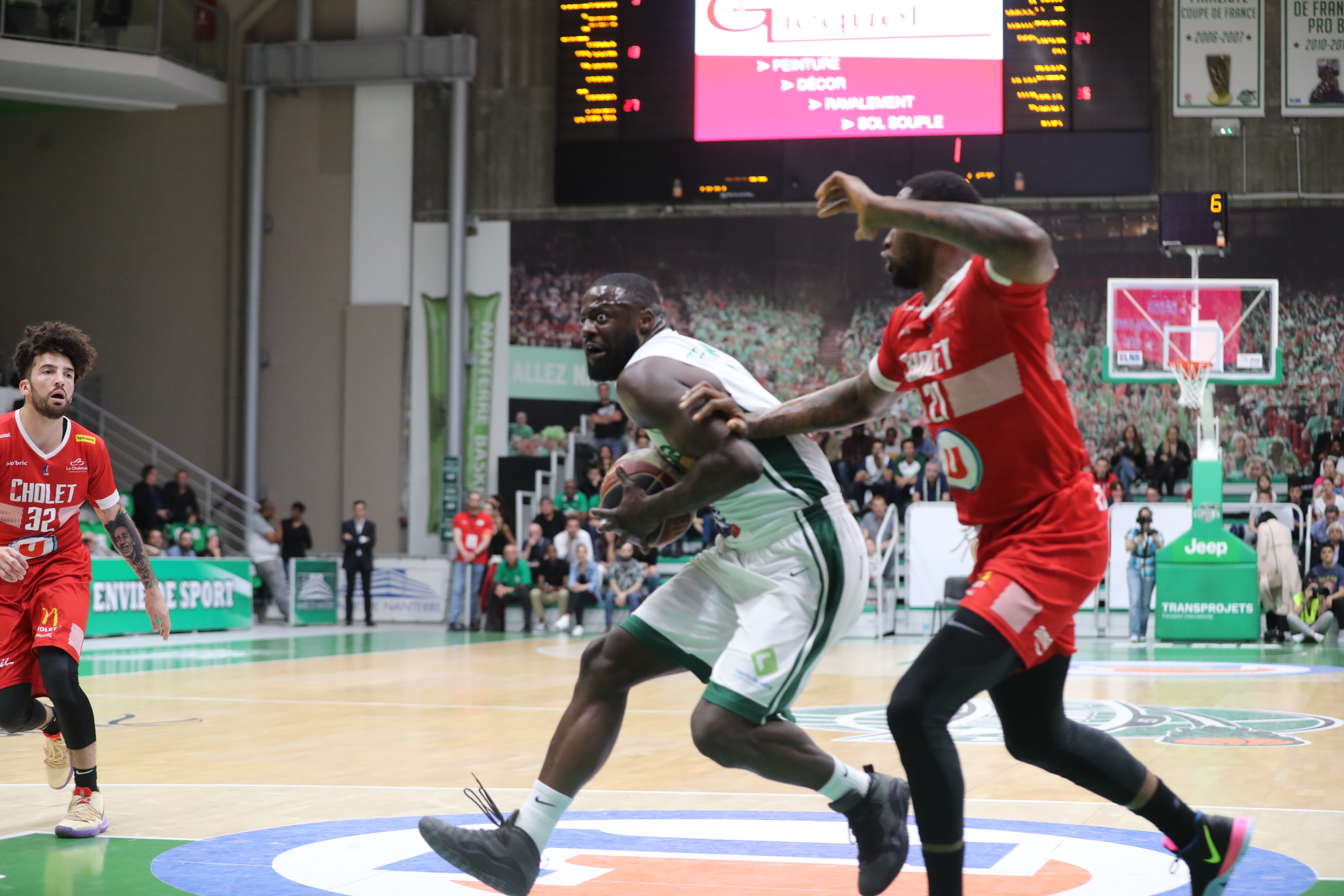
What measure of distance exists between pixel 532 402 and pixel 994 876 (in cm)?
2002

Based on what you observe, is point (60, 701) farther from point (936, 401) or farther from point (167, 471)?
point (167, 471)

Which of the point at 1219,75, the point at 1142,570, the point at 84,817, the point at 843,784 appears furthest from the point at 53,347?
the point at 1219,75

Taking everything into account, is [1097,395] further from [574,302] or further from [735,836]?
[735,836]

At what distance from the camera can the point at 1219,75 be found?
17.7 m

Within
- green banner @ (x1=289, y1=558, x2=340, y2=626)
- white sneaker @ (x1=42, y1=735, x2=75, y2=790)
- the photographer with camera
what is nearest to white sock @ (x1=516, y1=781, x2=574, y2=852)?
white sneaker @ (x1=42, y1=735, x2=75, y2=790)

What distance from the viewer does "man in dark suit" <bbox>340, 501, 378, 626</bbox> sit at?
19812mm

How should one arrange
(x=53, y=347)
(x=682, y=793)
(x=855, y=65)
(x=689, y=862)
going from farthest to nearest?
(x=855, y=65) → (x=682, y=793) → (x=53, y=347) → (x=689, y=862)

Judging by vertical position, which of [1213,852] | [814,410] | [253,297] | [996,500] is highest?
[253,297]

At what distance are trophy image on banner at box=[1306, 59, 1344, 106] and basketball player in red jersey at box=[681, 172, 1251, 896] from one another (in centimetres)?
1629

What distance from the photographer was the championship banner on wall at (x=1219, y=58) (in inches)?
687

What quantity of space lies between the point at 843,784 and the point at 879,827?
0.54ft

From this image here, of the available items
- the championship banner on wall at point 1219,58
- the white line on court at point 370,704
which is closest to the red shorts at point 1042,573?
the white line on court at point 370,704

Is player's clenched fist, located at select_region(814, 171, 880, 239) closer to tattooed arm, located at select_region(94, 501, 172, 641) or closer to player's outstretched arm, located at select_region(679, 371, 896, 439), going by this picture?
player's outstretched arm, located at select_region(679, 371, 896, 439)

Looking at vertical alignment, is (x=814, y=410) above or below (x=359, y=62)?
below
